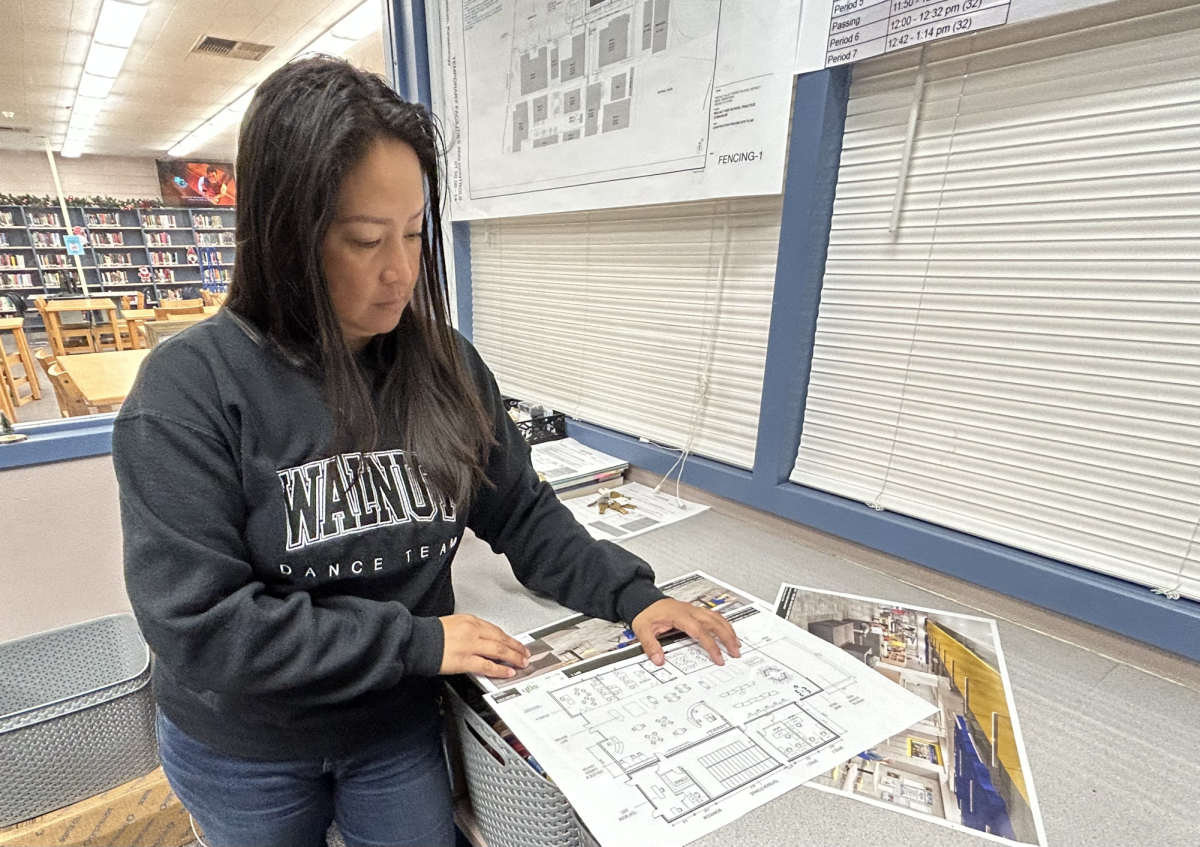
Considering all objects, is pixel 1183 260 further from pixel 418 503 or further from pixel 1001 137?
pixel 418 503

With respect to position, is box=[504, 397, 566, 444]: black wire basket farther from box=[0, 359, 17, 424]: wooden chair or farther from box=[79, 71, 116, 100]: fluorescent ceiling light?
box=[79, 71, 116, 100]: fluorescent ceiling light

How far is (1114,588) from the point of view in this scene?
0.72m

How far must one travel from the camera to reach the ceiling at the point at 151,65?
4.56 feet

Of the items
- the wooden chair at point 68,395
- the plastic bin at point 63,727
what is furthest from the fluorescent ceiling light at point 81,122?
the plastic bin at point 63,727

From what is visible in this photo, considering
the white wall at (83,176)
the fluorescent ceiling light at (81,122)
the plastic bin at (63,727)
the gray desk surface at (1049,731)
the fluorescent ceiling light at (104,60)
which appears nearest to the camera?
the gray desk surface at (1049,731)

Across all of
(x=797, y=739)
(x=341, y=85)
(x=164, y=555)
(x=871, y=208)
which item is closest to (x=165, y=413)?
(x=164, y=555)

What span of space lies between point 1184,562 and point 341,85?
3.64 ft

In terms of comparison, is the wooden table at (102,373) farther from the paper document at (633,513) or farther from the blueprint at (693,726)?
the blueprint at (693,726)

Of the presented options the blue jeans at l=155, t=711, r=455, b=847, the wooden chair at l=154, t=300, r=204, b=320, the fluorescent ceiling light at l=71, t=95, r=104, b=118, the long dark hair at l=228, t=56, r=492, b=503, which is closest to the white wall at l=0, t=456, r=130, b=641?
the wooden chair at l=154, t=300, r=204, b=320

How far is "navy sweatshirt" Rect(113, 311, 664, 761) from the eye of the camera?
562 mm

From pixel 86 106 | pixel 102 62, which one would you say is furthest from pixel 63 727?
pixel 102 62

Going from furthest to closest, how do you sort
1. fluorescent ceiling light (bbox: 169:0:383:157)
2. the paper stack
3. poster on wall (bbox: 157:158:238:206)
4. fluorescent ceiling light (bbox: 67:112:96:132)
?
fluorescent ceiling light (bbox: 169:0:383:157), poster on wall (bbox: 157:158:238:206), fluorescent ceiling light (bbox: 67:112:96:132), the paper stack

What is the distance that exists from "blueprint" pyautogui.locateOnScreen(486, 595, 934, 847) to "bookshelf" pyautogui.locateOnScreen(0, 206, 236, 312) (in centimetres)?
136

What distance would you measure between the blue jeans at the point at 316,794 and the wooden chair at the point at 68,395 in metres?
1.21
